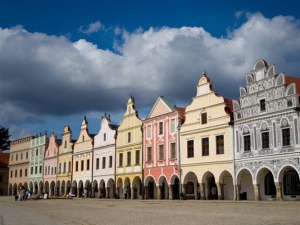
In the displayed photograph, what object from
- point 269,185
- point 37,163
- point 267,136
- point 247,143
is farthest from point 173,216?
point 37,163

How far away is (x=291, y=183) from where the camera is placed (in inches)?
1257

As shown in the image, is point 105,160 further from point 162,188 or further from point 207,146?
point 207,146

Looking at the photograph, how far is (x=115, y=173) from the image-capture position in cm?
5094

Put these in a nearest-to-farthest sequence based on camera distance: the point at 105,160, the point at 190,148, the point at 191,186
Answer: the point at 190,148, the point at 191,186, the point at 105,160

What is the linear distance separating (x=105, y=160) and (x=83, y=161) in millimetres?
6456

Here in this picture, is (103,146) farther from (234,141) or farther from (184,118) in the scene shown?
(234,141)

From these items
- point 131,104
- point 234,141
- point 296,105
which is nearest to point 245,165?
point 234,141

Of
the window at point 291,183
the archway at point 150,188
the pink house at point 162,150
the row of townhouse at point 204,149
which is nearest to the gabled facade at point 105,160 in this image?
the row of townhouse at point 204,149

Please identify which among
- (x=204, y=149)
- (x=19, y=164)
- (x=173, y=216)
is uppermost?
(x=19, y=164)

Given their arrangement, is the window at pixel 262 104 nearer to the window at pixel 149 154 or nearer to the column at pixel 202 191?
the column at pixel 202 191

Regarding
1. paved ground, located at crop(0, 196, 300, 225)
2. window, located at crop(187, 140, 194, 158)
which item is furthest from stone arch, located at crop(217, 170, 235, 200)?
paved ground, located at crop(0, 196, 300, 225)

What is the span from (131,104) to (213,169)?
15848 millimetres

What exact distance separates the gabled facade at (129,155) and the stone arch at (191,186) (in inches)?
265

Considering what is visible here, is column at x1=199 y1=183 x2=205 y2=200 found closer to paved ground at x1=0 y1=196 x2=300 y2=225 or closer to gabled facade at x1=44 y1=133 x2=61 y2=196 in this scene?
paved ground at x1=0 y1=196 x2=300 y2=225
